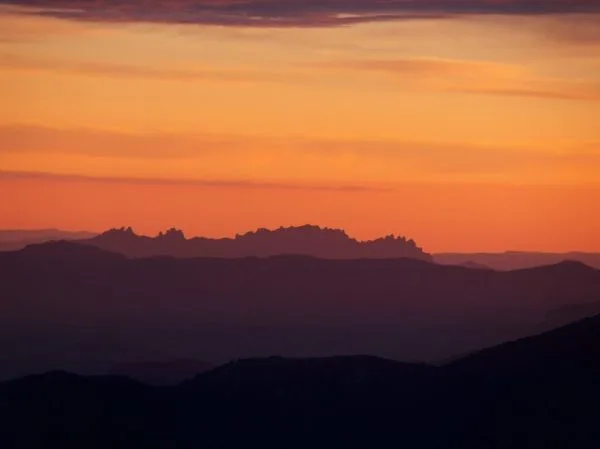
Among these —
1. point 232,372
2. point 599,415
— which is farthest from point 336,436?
point 599,415

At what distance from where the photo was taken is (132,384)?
123188 mm

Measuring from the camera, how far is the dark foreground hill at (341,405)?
113250 mm

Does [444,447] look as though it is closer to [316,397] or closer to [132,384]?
[316,397]

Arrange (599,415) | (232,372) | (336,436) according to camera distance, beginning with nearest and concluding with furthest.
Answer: (599,415) < (336,436) < (232,372)

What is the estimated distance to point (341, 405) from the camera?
123 meters

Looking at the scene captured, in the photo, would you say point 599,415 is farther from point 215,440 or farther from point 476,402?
point 215,440

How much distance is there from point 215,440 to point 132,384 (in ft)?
26.7

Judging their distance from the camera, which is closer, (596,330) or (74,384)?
(74,384)

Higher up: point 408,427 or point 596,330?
point 596,330

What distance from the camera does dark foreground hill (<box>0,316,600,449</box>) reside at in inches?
4459

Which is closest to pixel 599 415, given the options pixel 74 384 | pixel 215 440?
pixel 215 440

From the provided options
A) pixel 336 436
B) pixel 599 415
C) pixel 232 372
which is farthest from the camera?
pixel 232 372

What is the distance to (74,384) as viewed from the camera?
117m

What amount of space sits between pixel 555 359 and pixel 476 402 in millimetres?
7684
